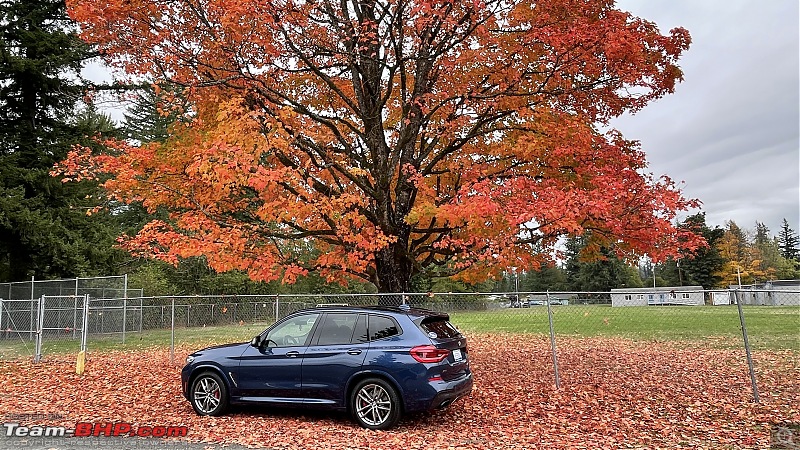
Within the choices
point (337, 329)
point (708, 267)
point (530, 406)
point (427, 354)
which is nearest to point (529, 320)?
point (530, 406)

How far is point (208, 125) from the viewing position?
9984mm

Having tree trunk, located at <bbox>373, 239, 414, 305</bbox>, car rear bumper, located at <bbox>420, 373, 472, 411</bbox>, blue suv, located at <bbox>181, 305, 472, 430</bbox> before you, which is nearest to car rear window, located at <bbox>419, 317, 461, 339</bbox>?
blue suv, located at <bbox>181, 305, 472, 430</bbox>

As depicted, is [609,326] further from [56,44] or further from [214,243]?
[56,44]

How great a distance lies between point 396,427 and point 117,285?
1842 cm

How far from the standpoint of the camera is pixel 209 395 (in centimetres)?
762

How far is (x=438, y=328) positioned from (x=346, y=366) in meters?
1.32

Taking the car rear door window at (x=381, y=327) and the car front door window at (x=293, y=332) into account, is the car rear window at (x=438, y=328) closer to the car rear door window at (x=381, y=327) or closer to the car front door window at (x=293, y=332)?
the car rear door window at (x=381, y=327)

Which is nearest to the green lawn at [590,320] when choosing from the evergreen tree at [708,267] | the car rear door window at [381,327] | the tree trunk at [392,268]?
the tree trunk at [392,268]

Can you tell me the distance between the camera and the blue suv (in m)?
6.68

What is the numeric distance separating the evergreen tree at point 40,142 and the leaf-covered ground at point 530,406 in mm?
10379

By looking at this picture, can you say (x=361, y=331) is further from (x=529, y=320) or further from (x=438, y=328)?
(x=529, y=320)

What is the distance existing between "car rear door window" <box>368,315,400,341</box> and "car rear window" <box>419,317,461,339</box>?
360 mm

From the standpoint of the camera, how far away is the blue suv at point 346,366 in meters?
6.68

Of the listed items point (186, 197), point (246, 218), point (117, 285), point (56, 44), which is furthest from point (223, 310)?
point (56, 44)
